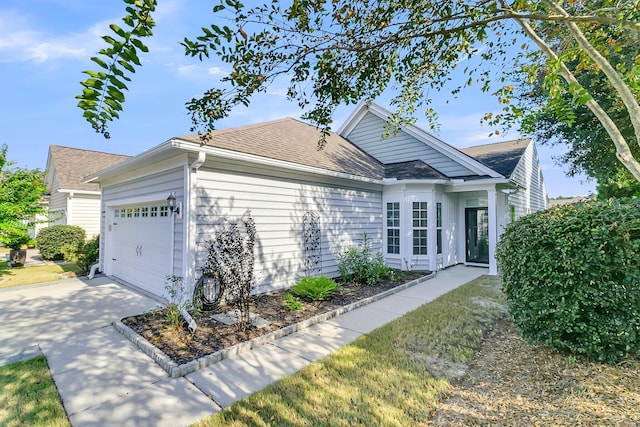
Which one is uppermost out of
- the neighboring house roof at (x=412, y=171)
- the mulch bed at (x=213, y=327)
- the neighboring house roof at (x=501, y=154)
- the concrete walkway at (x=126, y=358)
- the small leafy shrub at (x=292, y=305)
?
the neighboring house roof at (x=501, y=154)

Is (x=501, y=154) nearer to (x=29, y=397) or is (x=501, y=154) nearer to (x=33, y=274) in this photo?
(x=29, y=397)

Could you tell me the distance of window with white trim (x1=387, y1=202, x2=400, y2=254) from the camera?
10.1 meters

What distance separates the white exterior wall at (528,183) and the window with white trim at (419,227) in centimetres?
459

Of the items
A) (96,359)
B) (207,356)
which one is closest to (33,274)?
(96,359)

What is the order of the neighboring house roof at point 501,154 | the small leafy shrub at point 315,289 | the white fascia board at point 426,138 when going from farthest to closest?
the neighboring house roof at point 501,154, the white fascia board at point 426,138, the small leafy shrub at point 315,289

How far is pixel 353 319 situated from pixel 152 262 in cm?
478

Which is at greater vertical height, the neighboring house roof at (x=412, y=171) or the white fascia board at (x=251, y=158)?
the neighboring house roof at (x=412, y=171)

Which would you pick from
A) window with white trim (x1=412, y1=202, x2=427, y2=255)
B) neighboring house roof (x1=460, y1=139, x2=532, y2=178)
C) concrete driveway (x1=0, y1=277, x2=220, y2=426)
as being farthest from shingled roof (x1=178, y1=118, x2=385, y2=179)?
neighboring house roof (x1=460, y1=139, x2=532, y2=178)

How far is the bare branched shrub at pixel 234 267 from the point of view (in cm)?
489

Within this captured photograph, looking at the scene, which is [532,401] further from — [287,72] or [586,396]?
[287,72]

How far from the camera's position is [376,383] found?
3240 millimetres

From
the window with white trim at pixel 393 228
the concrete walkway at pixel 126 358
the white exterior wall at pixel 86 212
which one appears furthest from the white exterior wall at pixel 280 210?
the white exterior wall at pixel 86 212

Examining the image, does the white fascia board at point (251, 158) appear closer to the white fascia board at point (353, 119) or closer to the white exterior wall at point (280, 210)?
the white exterior wall at point (280, 210)

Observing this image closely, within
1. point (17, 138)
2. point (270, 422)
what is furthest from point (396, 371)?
point (17, 138)
